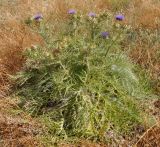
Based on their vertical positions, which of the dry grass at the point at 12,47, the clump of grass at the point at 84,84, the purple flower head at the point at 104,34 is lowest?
the dry grass at the point at 12,47

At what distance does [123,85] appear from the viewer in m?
3.71

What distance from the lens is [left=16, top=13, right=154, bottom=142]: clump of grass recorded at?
3.44 meters

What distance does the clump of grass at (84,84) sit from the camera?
3443mm

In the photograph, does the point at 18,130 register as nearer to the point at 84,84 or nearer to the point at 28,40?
the point at 84,84

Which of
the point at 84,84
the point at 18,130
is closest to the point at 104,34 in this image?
the point at 84,84

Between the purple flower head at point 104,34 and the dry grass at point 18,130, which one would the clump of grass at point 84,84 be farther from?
the dry grass at point 18,130

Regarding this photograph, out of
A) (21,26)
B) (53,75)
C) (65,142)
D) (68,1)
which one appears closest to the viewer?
(65,142)

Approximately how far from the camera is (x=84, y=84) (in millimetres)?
3555

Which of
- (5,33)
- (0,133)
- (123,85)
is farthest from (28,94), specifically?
(5,33)

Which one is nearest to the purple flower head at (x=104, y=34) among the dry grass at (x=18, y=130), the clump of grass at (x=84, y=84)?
the clump of grass at (x=84, y=84)

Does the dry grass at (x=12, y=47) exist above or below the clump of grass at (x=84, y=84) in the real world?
below

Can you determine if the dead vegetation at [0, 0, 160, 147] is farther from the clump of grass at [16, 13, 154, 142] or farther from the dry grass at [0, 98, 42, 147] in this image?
the clump of grass at [16, 13, 154, 142]

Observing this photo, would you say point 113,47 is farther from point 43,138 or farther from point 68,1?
point 68,1

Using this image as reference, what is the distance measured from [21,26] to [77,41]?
60.6 inches
